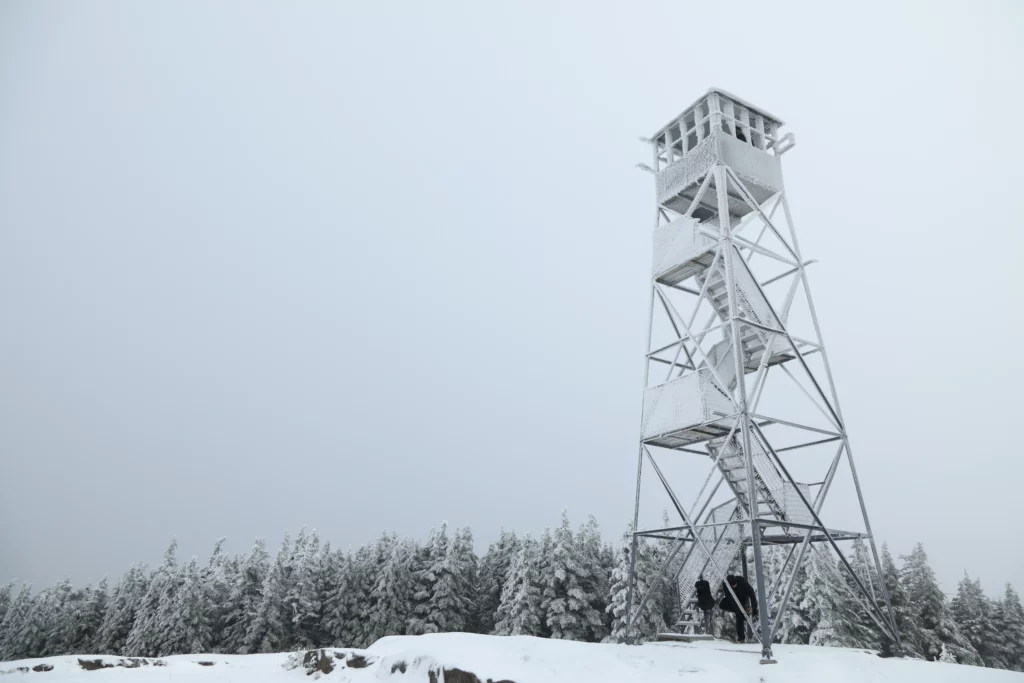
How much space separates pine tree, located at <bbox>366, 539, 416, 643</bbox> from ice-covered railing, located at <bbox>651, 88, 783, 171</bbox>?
3557 centimetres

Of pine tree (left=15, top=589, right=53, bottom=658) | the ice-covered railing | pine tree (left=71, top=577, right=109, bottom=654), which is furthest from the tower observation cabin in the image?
pine tree (left=15, top=589, right=53, bottom=658)

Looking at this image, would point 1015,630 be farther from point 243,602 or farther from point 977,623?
point 243,602

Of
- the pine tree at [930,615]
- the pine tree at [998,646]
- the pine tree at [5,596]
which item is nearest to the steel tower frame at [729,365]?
the pine tree at [930,615]

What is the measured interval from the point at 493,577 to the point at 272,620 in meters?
16.2

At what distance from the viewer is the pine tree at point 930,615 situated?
38.9 meters

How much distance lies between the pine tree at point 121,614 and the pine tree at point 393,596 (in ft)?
59.9

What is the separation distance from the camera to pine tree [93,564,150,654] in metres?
50.9

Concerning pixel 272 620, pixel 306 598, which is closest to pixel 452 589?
pixel 306 598

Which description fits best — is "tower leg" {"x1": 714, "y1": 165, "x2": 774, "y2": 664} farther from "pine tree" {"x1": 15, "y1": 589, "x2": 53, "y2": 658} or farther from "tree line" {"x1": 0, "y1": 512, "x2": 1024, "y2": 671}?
"pine tree" {"x1": 15, "y1": 589, "x2": 53, "y2": 658}

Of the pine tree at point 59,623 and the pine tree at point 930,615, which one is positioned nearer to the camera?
the pine tree at point 930,615

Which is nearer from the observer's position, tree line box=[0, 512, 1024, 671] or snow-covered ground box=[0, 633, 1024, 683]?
snow-covered ground box=[0, 633, 1024, 683]

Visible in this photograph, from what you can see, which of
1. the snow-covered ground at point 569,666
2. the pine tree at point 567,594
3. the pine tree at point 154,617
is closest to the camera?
the snow-covered ground at point 569,666

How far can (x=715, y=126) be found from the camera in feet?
66.3

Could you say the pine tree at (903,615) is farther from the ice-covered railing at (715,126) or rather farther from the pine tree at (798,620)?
the ice-covered railing at (715,126)
